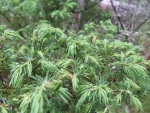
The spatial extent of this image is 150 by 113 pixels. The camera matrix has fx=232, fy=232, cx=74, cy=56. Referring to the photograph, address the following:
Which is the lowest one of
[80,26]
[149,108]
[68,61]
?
[149,108]

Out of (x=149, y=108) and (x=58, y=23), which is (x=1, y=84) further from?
(x=149, y=108)

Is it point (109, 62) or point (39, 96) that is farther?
point (109, 62)

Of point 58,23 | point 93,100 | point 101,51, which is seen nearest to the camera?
point 93,100

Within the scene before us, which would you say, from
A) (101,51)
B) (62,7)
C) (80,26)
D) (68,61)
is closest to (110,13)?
(80,26)

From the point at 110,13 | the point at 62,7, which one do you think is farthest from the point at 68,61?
the point at 110,13

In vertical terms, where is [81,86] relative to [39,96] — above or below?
below

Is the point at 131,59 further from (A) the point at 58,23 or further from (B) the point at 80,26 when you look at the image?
(B) the point at 80,26

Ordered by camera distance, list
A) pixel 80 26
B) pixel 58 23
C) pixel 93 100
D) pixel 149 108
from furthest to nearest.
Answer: pixel 80 26, pixel 58 23, pixel 149 108, pixel 93 100

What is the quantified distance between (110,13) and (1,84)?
2.32 meters

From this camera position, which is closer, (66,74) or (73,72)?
(66,74)

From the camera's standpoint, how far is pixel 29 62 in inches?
52.9

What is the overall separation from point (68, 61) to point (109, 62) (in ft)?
1.28

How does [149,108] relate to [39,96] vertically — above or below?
below

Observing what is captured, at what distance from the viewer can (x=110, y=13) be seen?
3424mm
